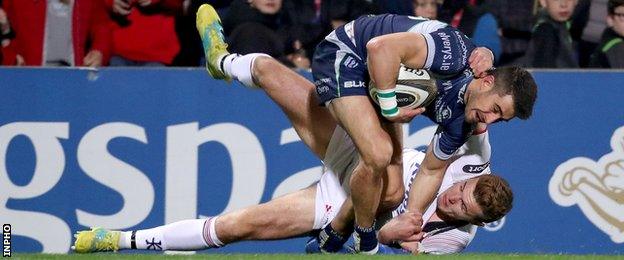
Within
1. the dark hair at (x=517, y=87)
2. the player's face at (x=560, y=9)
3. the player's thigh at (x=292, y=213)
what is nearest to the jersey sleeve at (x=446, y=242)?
the player's thigh at (x=292, y=213)

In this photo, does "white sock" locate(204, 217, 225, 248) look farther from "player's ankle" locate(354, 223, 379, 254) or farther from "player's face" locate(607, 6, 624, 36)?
"player's face" locate(607, 6, 624, 36)

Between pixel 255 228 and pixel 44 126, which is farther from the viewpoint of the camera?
pixel 44 126

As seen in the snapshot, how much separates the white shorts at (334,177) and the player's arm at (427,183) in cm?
43

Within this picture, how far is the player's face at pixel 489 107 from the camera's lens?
11.0 m

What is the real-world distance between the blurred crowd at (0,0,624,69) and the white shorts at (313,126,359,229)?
80.7 inches

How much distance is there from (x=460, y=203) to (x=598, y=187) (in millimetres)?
2245

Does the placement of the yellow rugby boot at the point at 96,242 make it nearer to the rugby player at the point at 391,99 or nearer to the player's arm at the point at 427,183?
the rugby player at the point at 391,99

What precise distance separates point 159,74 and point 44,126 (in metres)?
0.95

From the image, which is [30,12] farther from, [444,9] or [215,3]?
[444,9]

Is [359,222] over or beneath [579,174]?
over

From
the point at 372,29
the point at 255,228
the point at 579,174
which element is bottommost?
the point at 579,174

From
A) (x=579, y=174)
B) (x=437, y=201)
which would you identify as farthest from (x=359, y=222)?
(x=579, y=174)

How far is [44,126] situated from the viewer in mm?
13461

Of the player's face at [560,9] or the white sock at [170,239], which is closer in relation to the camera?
the white sock at [170,239]
